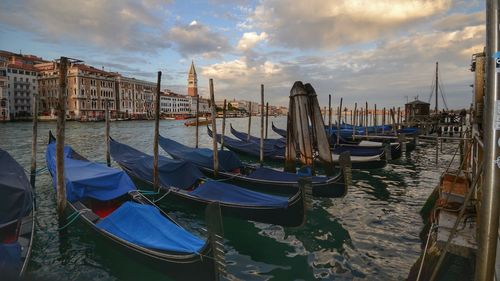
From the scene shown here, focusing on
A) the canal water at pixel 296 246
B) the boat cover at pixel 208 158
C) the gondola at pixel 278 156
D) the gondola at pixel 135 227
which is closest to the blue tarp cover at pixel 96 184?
the gondola at pixel 135 227

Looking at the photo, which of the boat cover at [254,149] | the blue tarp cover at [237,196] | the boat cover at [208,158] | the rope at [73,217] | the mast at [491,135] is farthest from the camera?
the boat cover at [254,149]

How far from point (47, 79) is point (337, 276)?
7347 centimetres

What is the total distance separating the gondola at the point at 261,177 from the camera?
8102 millimetres

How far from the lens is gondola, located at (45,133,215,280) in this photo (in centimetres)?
391

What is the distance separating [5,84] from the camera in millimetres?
53188

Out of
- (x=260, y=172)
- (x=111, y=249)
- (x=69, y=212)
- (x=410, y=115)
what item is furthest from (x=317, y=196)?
(x=410, y=115)

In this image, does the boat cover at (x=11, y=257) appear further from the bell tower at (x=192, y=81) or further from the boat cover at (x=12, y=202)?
the bell tower at (x=192, y=81)

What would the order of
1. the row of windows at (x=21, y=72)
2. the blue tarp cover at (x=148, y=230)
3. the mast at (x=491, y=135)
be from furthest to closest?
1. the row of windows at (x=21, y=72)
2. the blue tarp cover at (x=148, y=230)
3. the mast at (x=491, y=135)

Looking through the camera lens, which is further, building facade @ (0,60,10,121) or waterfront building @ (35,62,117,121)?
waterfront building @ (35,62,117,121)

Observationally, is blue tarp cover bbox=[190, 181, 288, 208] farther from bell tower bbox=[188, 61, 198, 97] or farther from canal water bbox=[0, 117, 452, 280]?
bell tower bbox=[188, 61, 198, 97]

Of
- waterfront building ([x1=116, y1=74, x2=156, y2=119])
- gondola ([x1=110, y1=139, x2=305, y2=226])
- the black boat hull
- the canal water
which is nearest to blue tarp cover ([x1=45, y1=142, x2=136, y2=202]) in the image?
the canal water

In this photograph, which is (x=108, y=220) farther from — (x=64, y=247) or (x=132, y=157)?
(x=132, y=157)

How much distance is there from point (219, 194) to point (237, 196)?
19.7 inches

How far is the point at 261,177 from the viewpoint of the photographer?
9164mm
